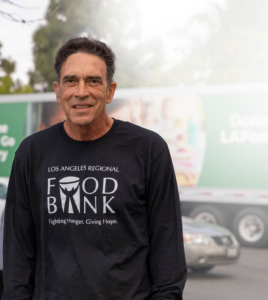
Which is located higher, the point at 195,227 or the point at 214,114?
the point at 214,114

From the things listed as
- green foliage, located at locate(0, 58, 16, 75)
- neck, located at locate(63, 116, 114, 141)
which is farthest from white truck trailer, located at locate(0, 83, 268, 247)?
neck, located at locate(63, 116, 114, 141)

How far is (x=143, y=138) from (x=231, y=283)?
5.00 m

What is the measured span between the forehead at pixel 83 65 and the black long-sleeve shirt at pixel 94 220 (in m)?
0.21

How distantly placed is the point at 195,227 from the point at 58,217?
5.33 meters

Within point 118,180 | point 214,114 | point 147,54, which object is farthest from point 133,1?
point 118,180

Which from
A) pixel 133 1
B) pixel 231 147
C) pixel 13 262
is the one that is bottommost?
pixel 13 262

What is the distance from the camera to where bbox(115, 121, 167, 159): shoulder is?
79.7 inches

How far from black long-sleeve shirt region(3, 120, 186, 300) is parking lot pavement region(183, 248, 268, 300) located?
4.25 metres

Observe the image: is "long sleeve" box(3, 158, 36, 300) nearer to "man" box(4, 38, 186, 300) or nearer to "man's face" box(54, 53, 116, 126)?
"man" box(4, 38, 186, 300)

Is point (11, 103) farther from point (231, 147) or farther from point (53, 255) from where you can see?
point (53, 255)

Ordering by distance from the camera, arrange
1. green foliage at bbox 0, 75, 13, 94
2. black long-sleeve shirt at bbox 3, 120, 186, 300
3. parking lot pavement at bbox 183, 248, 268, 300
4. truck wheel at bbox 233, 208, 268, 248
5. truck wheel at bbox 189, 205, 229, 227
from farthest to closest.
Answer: green foliage at bbox 0, 75, 13, 94
truck wheel at bbox 189, 205, 229, 227
truck wheel at bbox 233, 208, 268, 248
parking lot pavement at bbox 183, 248, 268, 300
black long-sleeve shirt at bbox 3, 120, 186, 300

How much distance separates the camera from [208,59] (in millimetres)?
10289

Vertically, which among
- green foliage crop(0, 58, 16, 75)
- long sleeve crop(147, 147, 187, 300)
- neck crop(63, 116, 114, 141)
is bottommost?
long sleeve crop(147, 147, 187, 300)

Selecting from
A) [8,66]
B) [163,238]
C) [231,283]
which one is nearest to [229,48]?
[8,66]
